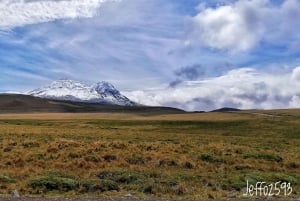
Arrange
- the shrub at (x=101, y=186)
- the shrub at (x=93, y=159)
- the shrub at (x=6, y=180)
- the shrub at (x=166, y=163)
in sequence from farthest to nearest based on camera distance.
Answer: the shrub at (x=93, y=159) < the shrub at (x=166, y=163) < the shrub at (x=6, y=180) < the shrub at (x=101, y=186)

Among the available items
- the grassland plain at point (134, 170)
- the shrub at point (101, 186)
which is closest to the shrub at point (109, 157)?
the grassland plain at point (134, 170)

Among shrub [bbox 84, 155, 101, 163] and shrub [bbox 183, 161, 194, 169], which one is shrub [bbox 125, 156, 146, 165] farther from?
shrub [bbox 183, 161, 194, 169]

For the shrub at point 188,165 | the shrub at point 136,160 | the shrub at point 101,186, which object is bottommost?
the shrub at point 101,186

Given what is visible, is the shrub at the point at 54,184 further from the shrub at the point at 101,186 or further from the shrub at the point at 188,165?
the shrub at the point at 188,165

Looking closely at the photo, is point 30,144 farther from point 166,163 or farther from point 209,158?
point 209,158

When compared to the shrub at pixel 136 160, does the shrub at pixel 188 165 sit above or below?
below

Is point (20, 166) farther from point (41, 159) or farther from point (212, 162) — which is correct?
point (212, 162)

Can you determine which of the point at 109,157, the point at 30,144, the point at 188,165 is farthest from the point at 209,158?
the point at 30,144

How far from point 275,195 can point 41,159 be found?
56.2 feet

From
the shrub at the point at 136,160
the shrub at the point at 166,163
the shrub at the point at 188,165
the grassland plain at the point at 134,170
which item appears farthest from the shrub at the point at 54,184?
the shrub at the point at 188,165

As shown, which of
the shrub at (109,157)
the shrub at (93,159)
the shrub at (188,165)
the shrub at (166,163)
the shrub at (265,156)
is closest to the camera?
the shrub at (188,165)

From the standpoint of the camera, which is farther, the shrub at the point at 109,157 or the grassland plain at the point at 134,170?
the shrub at the point at 109,157

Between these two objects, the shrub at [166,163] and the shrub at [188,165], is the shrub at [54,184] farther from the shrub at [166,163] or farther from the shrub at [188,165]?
the shrub at [188,165]

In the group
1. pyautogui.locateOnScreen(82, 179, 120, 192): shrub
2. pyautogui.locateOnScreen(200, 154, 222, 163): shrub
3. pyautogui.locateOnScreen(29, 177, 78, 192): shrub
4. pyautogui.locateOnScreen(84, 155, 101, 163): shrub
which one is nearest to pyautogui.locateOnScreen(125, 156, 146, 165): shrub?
pyautogui.locateOnScreen(84, 155, 101, 163): shrub
